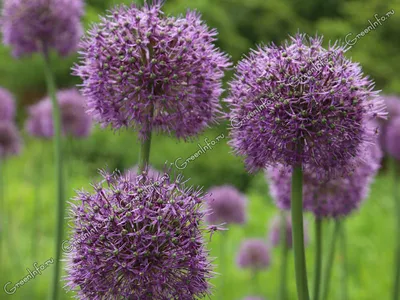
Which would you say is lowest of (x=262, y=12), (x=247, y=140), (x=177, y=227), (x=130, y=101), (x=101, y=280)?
(x=101, y=280)

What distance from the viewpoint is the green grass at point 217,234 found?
578cm

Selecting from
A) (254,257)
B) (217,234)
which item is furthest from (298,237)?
(217,234)

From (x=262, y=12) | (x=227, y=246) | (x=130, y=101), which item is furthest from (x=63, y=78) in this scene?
(x=130, y=101)

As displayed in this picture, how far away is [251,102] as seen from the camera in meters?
1.78

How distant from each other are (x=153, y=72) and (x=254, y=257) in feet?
10.4

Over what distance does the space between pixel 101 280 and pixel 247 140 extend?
2.02 ft

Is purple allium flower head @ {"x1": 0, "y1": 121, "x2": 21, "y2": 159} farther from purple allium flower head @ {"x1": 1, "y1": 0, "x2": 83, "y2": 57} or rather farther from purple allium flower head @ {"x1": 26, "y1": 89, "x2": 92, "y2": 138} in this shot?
purple allium flower head @ {"x1": 1, "y1": 0, "x2": 83, "y2": 57}

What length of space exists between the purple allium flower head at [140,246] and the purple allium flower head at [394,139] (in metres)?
2.42

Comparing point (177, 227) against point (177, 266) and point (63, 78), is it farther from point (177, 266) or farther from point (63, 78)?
point (63, 78)

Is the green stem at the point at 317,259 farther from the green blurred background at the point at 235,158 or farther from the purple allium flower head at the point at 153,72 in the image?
the green blurred background at the point at 235,158

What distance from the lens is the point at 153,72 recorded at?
191 centimetres

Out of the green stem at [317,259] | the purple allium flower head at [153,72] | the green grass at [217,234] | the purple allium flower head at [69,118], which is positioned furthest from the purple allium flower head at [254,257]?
the purple allium flower head at [153,72]

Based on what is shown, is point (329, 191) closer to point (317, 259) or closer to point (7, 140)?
point (317, 259)

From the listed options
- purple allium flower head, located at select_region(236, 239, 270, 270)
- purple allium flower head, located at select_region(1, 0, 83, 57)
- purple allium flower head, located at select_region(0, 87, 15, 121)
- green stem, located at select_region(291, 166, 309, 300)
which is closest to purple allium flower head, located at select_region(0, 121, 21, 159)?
purple allium flower head, located at select_region(0, 87, 15, 121)
